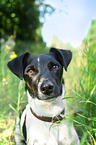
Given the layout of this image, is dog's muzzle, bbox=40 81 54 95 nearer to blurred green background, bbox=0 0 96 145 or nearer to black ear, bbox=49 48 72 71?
blurred green background, bbox=0 0 96 145

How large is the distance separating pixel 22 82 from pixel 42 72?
1.19m

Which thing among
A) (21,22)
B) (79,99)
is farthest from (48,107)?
(21,22)

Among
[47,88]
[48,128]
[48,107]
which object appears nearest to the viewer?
[47,88]

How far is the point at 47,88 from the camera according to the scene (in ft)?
6.27

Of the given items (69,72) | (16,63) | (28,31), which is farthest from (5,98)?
(28,31)

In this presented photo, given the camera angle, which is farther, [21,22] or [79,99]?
[21,22]

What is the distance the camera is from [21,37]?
14.8 m

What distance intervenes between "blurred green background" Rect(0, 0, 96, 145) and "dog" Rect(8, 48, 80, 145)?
194mm

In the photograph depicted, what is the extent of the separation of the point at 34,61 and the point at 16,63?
0.29m

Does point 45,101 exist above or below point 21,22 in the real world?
below

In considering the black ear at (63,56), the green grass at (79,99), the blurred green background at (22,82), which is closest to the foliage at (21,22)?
the blurred green background at (22,82)

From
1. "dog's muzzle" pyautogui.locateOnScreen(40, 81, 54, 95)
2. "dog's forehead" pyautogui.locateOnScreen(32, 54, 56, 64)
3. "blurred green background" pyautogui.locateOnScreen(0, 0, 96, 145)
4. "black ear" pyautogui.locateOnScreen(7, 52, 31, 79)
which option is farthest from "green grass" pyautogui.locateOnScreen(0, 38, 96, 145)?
"dog's forehead" pyautogui.locateOnScreen(32, 54, 56, 64)

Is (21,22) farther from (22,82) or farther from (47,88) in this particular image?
(47,88)

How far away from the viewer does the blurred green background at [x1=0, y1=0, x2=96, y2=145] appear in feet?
8.15
